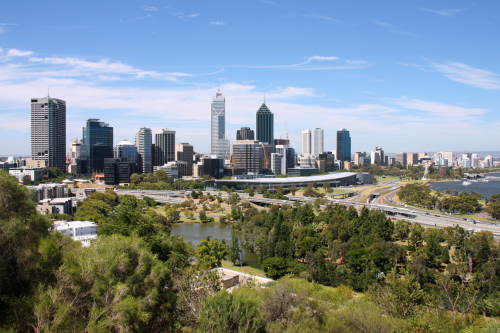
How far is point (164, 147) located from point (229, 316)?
72.3 metres

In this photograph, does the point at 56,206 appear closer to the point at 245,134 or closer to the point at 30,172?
the point at 30,172

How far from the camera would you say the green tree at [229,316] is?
6.34 metres

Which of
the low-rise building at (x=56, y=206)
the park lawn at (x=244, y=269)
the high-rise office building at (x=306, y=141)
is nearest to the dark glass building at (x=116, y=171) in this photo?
the low-rise building at (x=56, y=206)

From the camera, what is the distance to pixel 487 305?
1177 cm

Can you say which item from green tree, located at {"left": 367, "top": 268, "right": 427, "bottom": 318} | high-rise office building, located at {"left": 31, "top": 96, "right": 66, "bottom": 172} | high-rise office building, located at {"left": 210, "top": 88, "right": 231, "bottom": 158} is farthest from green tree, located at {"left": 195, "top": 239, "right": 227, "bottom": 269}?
high-rise office building, located at {"left": 210, "top": 88, "right": 231, "bottom": 158}

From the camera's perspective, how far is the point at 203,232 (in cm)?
2658

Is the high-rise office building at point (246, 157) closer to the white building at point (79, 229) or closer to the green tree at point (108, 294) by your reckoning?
the white building at point (79, 229)

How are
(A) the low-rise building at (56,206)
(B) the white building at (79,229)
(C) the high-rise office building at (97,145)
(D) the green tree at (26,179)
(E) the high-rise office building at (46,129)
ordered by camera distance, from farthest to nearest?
(C) the high-rise office building at (97,145) < (E) the high-rise office building at (46,129) < (D) the green tree at (26,179) < (A) the low-rise building at (56,206) < (B) the white building at (79,229)

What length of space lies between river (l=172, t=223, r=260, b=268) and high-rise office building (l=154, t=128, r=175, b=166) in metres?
48.1

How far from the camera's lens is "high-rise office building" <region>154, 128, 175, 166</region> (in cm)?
7575

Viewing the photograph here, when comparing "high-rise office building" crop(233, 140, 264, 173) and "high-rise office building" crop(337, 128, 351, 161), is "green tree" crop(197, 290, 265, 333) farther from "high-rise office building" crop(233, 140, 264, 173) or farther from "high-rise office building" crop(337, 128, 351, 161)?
"high-rise office building" crop(337, 128, 351, 161)

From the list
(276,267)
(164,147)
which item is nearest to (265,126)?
(164,147)

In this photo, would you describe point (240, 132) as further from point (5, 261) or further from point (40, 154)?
point (5, 261)

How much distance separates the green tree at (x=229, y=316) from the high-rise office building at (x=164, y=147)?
71.2 meters
